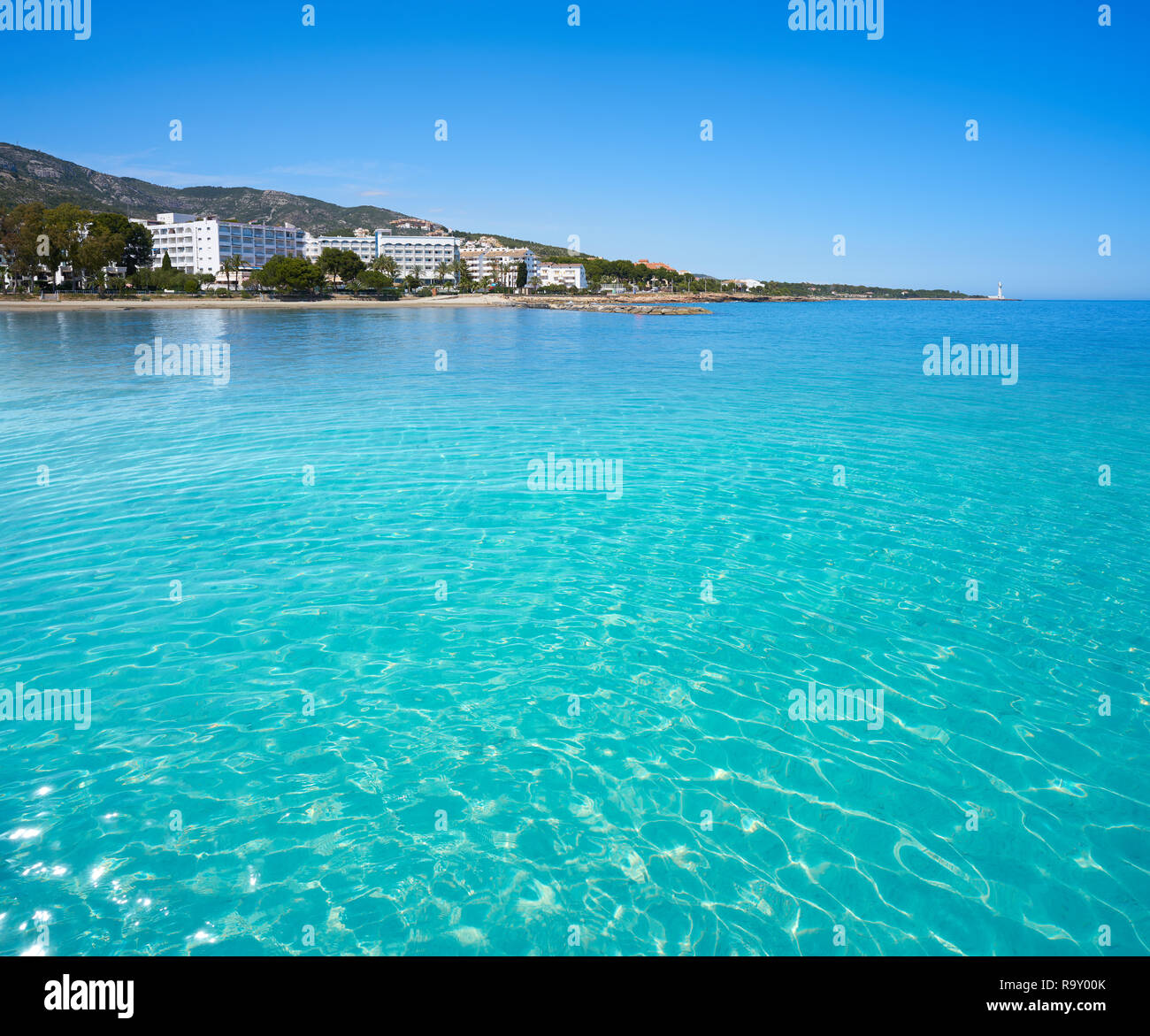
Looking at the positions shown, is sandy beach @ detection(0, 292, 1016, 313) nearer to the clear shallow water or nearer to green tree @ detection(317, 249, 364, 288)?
green tree @ detection(317, 249, 364, 288)

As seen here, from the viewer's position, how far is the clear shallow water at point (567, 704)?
5.86 m

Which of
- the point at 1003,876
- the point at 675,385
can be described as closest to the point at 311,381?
the point at 675,385

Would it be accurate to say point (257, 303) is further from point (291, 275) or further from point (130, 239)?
point (130, 239)

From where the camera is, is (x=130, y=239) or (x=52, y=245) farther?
(x=130, y=239)

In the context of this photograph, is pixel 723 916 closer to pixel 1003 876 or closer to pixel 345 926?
pixel 1003 876

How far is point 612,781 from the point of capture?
7.32 metres

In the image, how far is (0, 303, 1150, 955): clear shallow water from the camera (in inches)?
231

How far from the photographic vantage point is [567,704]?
8664 millimetres

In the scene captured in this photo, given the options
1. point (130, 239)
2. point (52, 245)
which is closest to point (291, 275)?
point (130, 239)

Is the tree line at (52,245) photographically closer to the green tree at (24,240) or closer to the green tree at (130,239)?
the green tree at (24,240)

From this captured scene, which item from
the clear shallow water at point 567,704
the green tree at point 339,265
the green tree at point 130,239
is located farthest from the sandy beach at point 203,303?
the clear shallow water at point 567,704

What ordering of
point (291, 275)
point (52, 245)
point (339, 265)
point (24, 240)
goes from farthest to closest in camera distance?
point (339, 265)
point (291, 275)
point (52, 245)
point (24, 240)
